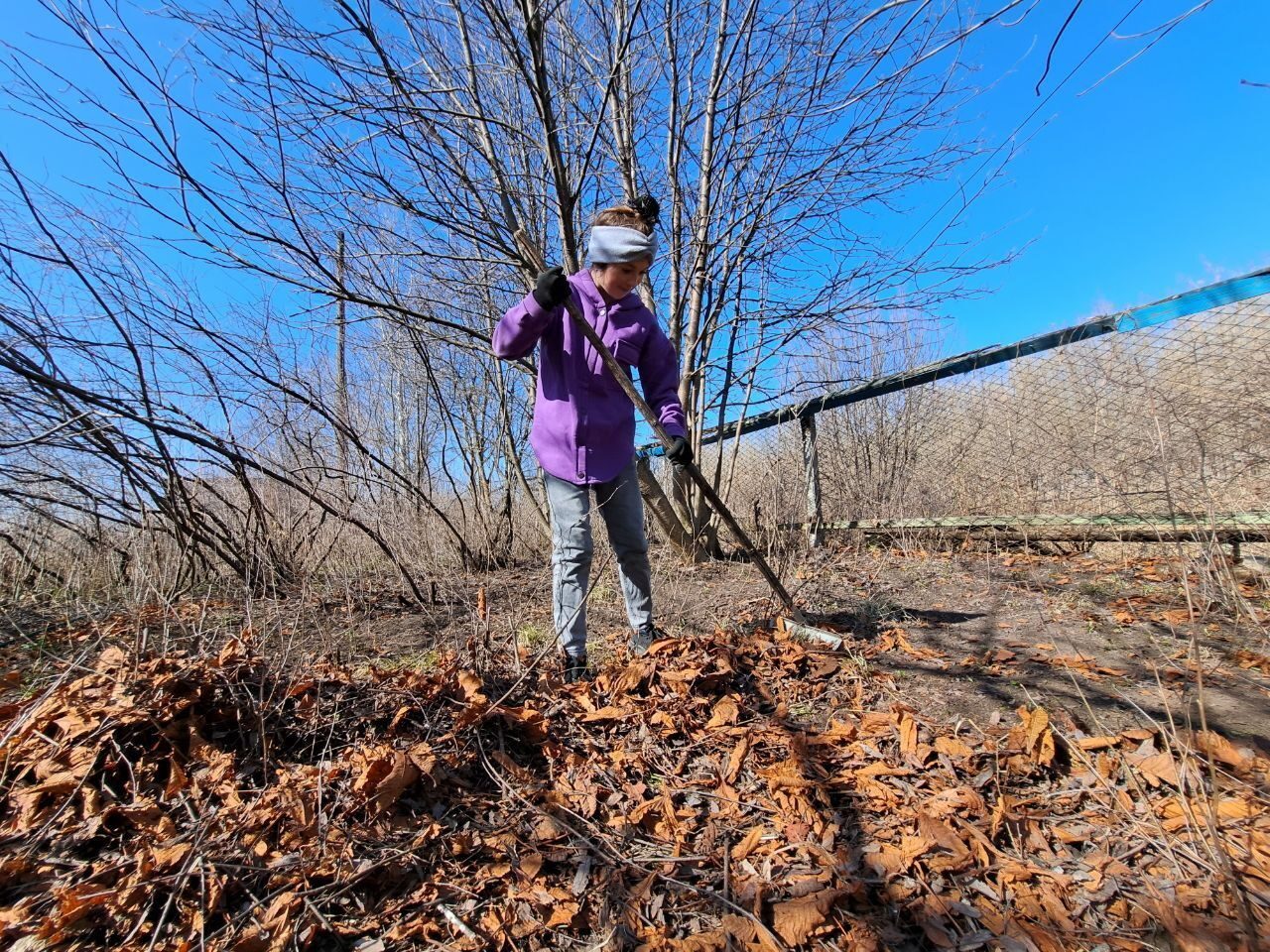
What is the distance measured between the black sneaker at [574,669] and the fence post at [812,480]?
2.70 meters

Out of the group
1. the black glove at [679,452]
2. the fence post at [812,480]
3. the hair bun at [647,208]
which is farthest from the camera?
the fence post at [812,480]

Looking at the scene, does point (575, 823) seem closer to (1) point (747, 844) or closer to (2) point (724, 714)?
(1) point (747, 844)

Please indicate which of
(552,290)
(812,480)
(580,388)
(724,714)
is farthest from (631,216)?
(812,480)

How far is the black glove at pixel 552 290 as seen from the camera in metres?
2.00

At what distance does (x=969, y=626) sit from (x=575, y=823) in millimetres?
2067

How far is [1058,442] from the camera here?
3486 mm

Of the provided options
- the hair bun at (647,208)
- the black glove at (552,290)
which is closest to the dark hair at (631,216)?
the hair bun at (647,208)

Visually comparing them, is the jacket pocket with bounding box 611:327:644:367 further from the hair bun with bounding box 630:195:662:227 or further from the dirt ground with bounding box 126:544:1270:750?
the dirt ground with bounding box 126:544:1270:750

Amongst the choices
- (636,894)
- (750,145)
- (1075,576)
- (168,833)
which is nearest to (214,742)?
(168,833)

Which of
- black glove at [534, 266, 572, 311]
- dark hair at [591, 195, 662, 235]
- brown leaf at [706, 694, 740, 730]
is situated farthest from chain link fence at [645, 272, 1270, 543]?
black glove at [534, 266, 572, 311]

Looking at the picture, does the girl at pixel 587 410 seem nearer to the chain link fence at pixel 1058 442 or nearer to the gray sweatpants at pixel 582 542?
the gray sweatpants at pixel 582 542

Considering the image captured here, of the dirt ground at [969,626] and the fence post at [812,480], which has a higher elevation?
the fence post at [812,480]

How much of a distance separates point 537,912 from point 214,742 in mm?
1074

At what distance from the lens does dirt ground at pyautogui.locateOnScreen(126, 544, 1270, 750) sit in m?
1.77
